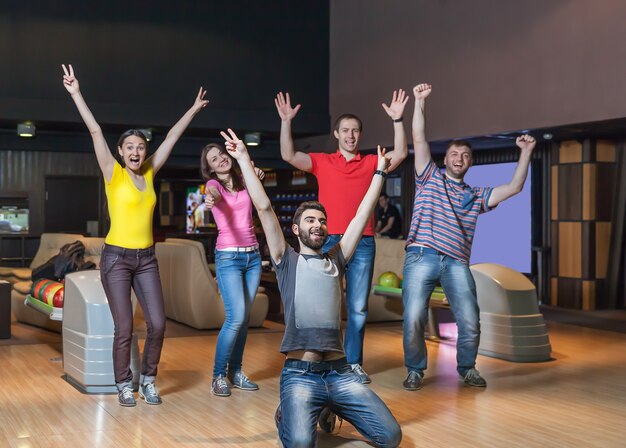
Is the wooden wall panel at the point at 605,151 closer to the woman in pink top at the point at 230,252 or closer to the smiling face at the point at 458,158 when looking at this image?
the smiling face at the point at 458,158

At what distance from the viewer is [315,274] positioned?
412cm

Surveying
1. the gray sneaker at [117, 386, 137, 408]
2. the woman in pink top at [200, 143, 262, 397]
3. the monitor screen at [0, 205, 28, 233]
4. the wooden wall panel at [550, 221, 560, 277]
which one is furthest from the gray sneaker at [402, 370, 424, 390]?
the monitor screen at [0, 205, 28, 233]

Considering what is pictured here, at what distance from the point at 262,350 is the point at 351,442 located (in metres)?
2.97

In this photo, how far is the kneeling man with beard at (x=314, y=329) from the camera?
4.05m

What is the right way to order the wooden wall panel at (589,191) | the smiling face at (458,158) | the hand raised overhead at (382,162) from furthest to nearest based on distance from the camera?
the wooden wall panel at (589,191)
the smiling face at (458,158)
the hand raised overhead at (382,162)

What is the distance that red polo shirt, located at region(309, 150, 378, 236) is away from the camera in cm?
550

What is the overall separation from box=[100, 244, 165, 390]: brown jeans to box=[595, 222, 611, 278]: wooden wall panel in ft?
24.0

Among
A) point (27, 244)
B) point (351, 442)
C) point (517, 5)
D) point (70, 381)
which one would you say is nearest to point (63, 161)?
point (27, 244)

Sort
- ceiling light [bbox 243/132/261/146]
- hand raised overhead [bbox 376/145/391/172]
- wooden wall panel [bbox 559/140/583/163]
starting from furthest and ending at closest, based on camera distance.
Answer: ceiling light [bbox 243/132/261/146]
wooden wall panel [bbox 559/140/583/163]
hand raised overhead [bbox 376/145/391/172]

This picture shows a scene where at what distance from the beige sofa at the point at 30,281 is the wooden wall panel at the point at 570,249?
5721 millimetres

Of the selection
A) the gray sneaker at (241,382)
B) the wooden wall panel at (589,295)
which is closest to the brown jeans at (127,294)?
the gray sneaker at (241,382)

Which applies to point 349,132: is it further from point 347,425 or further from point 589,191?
point 589,191

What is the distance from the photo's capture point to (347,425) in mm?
4691

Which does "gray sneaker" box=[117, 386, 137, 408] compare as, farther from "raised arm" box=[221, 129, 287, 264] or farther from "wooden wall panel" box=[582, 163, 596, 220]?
"wooden wall panel" box=[582, 163, 596, 220]
